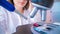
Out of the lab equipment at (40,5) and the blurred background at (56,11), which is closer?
the lab equipment at (40,5)

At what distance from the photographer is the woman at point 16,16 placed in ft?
2.26

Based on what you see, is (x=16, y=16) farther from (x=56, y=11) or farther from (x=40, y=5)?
(x=56, y=11)

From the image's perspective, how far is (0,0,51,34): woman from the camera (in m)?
0.69

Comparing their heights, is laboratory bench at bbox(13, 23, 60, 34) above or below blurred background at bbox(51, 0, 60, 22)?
below

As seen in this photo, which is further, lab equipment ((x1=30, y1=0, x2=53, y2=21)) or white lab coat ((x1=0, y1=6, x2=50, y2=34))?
lab equipment ((x1=30, y1=0, x2=53, y2=21))

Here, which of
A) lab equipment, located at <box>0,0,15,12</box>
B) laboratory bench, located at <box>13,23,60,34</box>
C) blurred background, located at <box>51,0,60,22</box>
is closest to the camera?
lab equipment, located at <box>0,0,15,12</box>

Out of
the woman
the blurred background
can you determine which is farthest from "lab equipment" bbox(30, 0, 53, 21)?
the blurred background

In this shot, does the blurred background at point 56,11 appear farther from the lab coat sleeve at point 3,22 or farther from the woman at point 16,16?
A: the lab coat sleeve at point 3,22

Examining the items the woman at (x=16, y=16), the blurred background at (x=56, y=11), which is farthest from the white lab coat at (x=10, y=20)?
the blurred background at (x=56, y=11)

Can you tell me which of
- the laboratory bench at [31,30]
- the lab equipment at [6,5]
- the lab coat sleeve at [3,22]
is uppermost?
the lab equipment at [6,5]

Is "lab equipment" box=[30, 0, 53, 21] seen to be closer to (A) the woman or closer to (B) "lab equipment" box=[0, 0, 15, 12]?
(A) the woman

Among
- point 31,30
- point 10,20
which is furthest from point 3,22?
point 31,30

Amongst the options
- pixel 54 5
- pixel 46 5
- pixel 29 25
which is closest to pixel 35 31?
pixel 29 25

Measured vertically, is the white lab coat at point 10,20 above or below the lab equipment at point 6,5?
below
